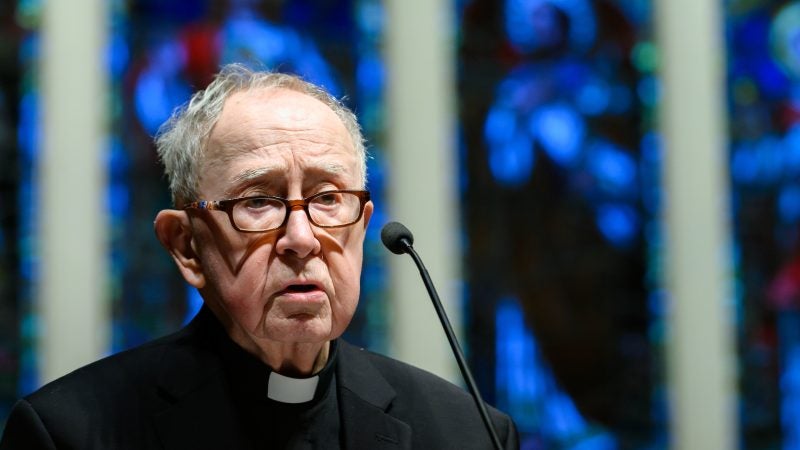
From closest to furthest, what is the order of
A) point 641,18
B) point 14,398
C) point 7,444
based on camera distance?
point 7,444 < point 14,398 < point 641,18

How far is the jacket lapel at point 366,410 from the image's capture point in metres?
2.16

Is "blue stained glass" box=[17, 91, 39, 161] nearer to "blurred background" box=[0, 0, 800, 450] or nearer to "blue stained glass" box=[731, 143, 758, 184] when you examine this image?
"blurred background" box=[0, 0, 800, 450]

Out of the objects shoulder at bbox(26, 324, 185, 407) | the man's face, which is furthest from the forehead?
shoulder at bbox(26, 324, 185, 407)

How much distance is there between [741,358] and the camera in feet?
19.6

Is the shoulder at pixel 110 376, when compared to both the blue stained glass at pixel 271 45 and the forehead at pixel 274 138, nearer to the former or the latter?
the forehead at pixel 274 138

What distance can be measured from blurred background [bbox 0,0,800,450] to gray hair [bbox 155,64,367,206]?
3334 millimetres

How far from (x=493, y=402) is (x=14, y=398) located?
210 centimetres

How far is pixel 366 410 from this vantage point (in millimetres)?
2195

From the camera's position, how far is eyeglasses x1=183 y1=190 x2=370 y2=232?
1994 mm

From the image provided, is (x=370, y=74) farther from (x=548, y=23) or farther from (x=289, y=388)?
(x=289, y=388)

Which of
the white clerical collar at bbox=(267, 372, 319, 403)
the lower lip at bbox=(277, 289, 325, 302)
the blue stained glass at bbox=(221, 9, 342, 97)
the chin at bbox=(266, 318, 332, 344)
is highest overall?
the blue stained glass at bbox=(221, 9, 342, 97)

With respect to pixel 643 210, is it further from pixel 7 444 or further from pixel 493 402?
pixel 7 444

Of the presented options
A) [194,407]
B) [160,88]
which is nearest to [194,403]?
[194,407]

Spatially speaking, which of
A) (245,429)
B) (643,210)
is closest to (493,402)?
(643,210)
